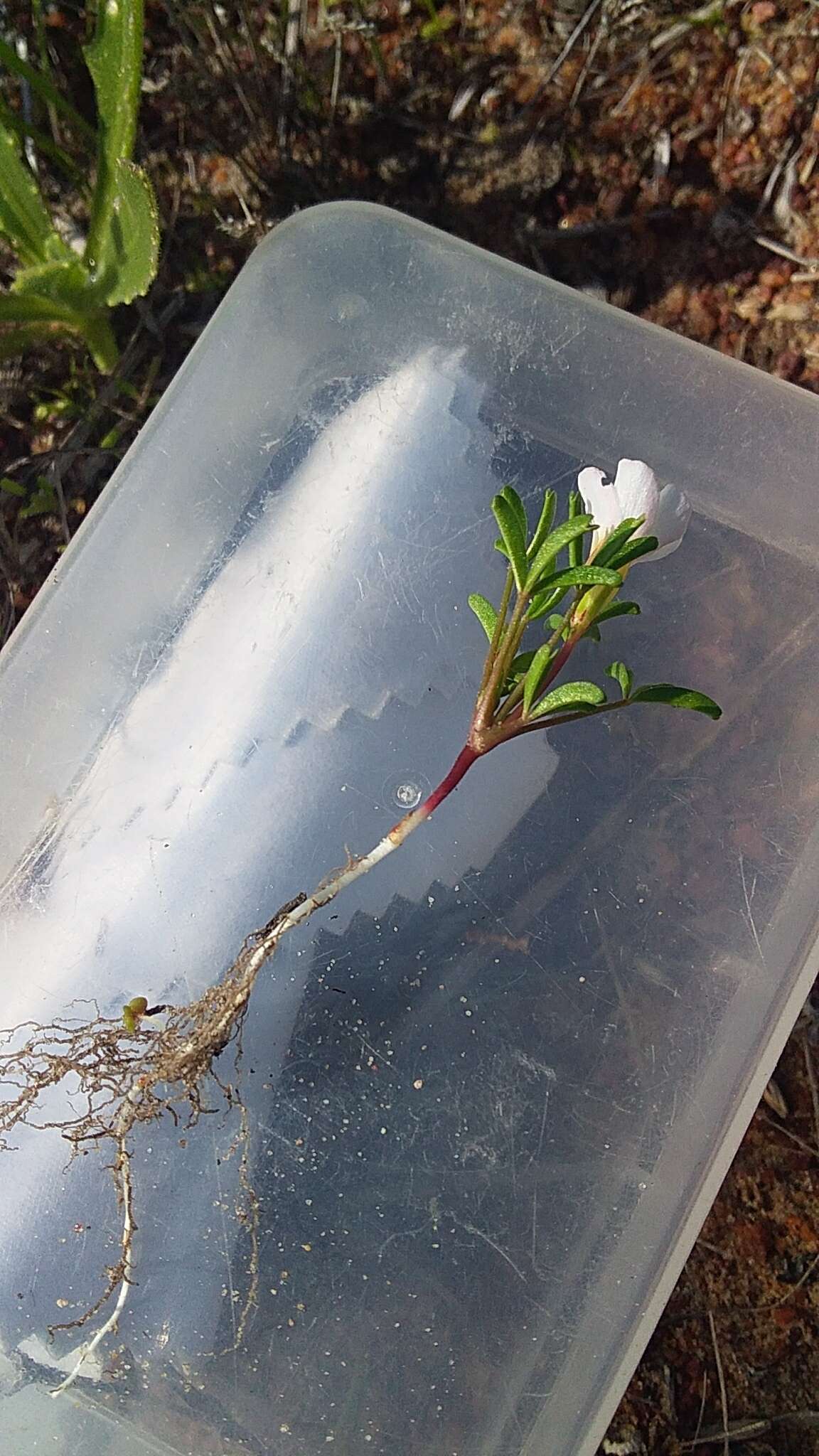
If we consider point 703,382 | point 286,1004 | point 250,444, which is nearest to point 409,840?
point 286,1004

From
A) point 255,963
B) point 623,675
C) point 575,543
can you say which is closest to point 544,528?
point 575,543

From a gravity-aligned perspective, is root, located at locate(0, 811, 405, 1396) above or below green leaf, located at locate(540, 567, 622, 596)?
below

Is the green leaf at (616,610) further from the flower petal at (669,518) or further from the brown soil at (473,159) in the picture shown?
the brown soil at (473,159)

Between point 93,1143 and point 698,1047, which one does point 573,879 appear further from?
point 93,1143

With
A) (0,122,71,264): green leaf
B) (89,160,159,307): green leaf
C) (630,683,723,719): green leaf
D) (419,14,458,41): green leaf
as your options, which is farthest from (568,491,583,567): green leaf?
(419,14,458,41): green leaf

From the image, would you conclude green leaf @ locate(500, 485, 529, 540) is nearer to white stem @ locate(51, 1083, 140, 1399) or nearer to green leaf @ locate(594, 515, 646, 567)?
green leaf @ locate(594, 515, 646, 567)
